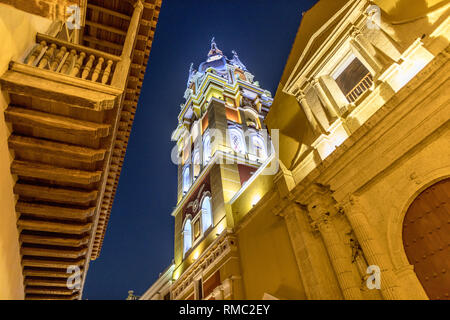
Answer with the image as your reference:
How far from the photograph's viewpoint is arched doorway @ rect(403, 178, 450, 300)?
19.8 feet

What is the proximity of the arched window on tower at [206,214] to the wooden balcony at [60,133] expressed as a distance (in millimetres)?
10008

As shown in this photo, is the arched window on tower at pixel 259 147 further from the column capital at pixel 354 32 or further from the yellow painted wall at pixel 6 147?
the yellow painted wall at pixel 6 147

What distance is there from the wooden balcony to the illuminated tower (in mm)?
7959

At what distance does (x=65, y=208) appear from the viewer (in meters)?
5.68

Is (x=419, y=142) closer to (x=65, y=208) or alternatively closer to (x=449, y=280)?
(x=449, y=280)

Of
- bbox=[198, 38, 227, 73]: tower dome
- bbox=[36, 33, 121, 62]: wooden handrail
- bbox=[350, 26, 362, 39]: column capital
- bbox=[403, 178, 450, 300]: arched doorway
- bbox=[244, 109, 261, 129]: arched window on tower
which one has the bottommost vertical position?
bbox=[403, 178, 450, 300]: arched doorway

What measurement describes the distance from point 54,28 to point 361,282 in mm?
9725

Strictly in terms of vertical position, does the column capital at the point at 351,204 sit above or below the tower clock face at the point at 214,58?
below

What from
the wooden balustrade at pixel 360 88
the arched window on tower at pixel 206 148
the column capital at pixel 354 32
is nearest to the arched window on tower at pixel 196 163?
the arched window on tower at pixel 206 148

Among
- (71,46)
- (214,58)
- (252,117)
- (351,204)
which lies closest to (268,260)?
(351,204)

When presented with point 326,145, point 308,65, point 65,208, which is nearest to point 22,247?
point 65,208

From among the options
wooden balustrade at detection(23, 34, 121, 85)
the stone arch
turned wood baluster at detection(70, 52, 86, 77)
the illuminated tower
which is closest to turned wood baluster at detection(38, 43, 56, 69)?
wooden balustrade at detection(23, 34, 121, 85)

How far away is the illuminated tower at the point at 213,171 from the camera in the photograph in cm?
1413

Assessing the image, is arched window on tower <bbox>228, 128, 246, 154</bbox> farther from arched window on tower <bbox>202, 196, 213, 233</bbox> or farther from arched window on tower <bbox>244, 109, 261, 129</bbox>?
arched window on tower <bbox>202, 196, 213, 233</bbox>
